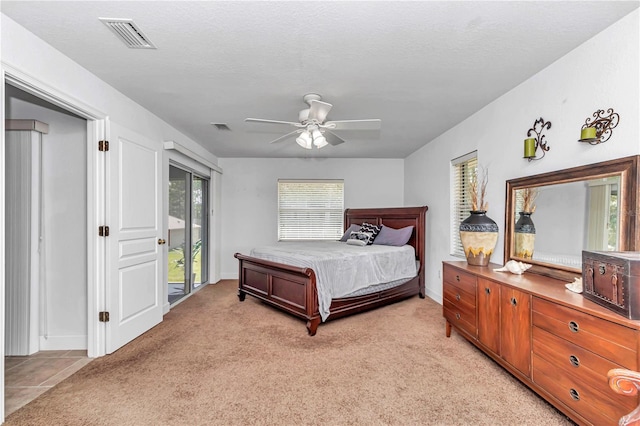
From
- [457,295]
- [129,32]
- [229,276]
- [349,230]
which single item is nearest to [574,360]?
[457,295]

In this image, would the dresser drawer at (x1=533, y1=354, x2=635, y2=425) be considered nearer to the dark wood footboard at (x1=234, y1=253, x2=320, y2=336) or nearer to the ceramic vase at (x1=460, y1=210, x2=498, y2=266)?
the ceramic vase at (x1=460, y1=210, x2=498, y2=266)

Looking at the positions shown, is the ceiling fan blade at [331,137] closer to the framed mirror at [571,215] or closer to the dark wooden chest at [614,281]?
the framed mirror at [571,215]

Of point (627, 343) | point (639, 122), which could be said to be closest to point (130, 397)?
point (627, 343)

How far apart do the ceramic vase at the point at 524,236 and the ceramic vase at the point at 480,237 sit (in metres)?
0.17

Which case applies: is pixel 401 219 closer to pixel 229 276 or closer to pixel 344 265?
pixel 344 265

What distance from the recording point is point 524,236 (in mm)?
2549

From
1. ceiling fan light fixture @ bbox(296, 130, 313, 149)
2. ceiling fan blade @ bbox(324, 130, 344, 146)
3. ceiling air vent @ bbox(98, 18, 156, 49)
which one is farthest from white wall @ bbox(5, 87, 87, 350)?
ceiling fan blade @ bbox(324, 130, 344, 146)

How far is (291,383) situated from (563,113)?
9.14 ft

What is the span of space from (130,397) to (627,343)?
2.79m

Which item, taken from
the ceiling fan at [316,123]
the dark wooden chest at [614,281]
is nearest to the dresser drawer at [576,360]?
the dark wooden chest at [614,281]

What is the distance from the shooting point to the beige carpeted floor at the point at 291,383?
1820 mm

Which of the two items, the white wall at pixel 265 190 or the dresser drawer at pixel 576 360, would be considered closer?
Result: the dresser drawer at pixel 576 360

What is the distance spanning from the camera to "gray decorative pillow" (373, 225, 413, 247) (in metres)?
4.51

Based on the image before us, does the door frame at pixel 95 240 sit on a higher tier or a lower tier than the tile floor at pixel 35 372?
higher
